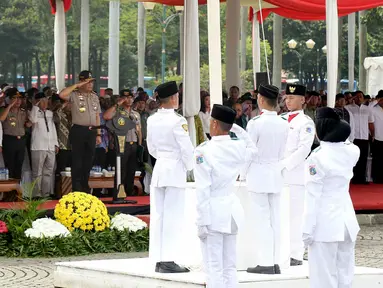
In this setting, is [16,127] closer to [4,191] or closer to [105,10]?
[4,191]

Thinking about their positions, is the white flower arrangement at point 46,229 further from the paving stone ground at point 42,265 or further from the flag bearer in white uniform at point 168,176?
the flag bearer in white uniform at point 168,176

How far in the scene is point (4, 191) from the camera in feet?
57.1

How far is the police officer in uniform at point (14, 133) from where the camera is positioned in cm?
1727

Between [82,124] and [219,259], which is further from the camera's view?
[82,124]

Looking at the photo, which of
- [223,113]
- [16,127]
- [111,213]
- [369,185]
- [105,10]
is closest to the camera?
[223,113]

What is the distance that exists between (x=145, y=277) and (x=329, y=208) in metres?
2.63

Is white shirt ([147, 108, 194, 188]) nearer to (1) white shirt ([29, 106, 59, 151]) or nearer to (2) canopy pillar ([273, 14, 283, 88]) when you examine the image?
(1) white shirt ([29, 106, 59, 151])

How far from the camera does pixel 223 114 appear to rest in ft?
29.8

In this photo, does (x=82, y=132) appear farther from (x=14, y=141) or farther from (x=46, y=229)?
(x=46, y=229)

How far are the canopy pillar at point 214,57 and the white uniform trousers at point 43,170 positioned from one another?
19.6 ft

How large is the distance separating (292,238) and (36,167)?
7261 mm

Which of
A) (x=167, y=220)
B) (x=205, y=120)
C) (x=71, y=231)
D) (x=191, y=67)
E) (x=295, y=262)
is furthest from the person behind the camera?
(x=205, y=120)

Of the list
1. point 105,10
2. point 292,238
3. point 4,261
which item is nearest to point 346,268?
point 292,238

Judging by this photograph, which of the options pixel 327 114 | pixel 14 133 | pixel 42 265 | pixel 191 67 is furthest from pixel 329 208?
pixel 14 133
